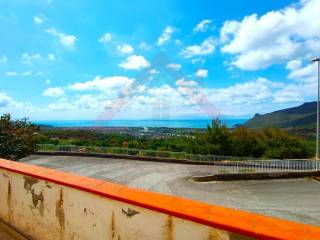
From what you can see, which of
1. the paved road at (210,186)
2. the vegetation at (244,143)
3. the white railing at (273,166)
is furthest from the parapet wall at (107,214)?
the vegetation at (244,143)

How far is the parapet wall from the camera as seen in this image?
7.37 feet

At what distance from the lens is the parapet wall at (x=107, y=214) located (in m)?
2.25

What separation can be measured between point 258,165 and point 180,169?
5.36 m

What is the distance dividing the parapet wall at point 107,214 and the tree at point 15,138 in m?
15.9

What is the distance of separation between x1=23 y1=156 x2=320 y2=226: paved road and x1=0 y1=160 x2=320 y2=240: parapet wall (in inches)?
422

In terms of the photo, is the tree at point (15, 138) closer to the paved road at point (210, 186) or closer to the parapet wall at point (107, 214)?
the paved road at point (210, 186)

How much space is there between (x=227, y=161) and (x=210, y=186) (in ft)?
23.1

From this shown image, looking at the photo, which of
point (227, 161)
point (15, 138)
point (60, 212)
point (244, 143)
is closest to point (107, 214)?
point (60, 212)

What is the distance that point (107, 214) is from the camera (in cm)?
313

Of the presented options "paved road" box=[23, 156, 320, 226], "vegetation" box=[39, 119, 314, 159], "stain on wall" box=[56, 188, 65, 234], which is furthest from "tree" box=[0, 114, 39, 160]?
"stain on wall" box=[56, 188, 65, 234]

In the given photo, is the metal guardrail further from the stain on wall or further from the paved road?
the stain on wall

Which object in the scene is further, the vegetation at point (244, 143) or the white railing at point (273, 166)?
the vegetation at point (244, 143)

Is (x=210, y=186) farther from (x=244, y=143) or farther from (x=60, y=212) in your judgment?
(x=244, y=143)

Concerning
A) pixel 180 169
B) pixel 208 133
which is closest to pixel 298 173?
pixel 180 169
